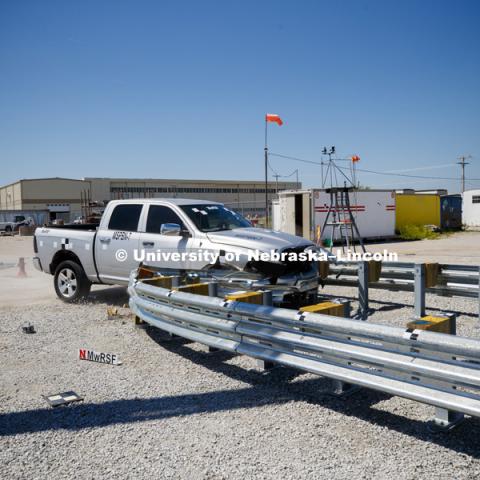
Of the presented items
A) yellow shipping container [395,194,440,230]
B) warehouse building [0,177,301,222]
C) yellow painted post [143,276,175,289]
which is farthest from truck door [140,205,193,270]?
warehouse building [0,177,301,222]

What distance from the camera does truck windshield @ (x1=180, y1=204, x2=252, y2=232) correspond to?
7.96 m

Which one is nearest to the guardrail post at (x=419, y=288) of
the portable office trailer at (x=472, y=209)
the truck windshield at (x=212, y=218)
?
the truck windshield at (x=212, y=218)

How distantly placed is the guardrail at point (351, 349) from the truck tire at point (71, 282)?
4161 mm

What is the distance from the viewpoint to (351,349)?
384 cm

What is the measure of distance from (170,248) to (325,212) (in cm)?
1714

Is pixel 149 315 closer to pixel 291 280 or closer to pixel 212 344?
pixel 212 344

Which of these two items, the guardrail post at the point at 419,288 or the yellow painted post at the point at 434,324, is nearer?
the yellow painted post at the point at 434,324

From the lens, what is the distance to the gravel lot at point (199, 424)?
10.5 ft

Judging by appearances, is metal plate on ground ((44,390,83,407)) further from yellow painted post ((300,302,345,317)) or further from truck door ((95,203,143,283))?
truck door ((95,203,143,283))

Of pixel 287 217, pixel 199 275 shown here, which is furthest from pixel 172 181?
pixel 199 275

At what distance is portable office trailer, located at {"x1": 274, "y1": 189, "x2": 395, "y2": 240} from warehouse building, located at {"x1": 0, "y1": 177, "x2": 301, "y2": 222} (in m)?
39.5

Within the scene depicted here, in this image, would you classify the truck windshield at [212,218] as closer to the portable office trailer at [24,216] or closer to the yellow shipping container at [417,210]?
the yellow shipping container at [417,210]

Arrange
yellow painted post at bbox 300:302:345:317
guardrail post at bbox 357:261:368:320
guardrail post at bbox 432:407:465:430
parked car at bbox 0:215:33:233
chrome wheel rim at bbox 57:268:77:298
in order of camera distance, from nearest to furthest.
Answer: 1. guardrail post at bbox 432:407:465:430
2. yellow painted post at bbox 300:302:345:317
3. guardrail post at bbox 357:261:368:320
4. chrome wheel rim at bbox 57:268:77:298
5. parked car at bbox 0:215:33:233

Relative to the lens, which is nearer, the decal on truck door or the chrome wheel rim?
the decal on truck door
